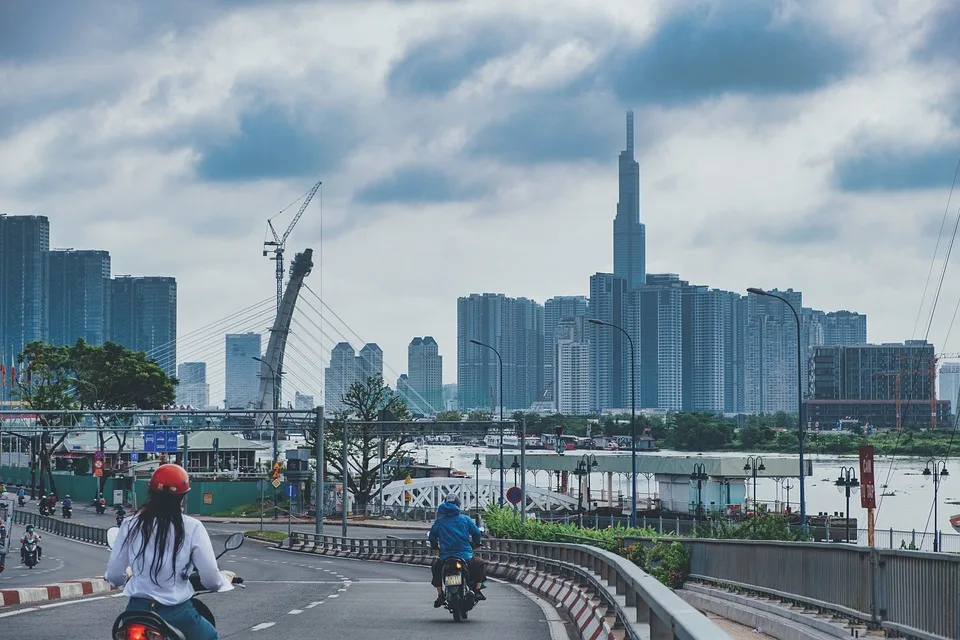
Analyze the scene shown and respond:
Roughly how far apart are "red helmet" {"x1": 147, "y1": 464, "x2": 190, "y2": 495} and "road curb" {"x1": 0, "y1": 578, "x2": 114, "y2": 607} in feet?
41.0

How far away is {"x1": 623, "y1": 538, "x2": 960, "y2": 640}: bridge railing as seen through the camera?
1277cm

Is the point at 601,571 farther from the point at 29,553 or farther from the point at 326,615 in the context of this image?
the point at 29,553

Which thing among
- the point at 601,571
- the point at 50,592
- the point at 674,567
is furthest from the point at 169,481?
the point at 674,567

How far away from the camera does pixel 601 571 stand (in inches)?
743

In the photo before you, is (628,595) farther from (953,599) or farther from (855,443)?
(855,443)

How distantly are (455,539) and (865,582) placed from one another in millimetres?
5064

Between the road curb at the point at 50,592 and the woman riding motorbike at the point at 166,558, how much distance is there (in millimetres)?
12318

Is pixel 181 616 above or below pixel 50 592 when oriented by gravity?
above

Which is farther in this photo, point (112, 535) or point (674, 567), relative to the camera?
point (674, 567)

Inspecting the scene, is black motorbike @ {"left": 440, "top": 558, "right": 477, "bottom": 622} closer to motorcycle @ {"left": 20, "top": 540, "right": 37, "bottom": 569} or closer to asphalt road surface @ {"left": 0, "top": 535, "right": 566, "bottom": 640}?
asphalt road surface @ {"left": 0, "top": 535, "right": 566, "bottom": 640}

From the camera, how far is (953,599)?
40.7 feet

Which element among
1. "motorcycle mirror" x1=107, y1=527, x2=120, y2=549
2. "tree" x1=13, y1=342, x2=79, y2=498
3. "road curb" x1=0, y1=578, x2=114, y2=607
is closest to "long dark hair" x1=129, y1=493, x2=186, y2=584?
"motorcycle mirror" x1=107, y1=527, x2=120, y2=549

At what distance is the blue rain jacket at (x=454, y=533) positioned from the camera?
58.4 feet

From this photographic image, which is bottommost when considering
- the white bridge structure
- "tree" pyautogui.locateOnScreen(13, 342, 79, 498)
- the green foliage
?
the white bridge structure
